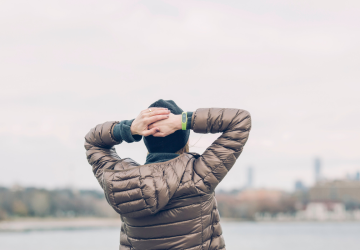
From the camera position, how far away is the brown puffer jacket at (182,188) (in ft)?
5.14

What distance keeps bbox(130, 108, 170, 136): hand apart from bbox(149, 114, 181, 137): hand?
15 mm

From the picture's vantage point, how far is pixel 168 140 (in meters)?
1.71

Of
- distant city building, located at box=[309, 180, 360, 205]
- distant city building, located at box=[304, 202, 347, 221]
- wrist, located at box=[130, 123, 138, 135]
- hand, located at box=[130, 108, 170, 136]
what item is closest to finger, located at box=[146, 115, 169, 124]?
hand, located at box=[130, 108, 170, 136]

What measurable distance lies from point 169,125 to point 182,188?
0.87 feet

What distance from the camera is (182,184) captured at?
5.24 feet

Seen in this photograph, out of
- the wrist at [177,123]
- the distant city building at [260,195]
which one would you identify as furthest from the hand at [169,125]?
the distant city building at [260,195]

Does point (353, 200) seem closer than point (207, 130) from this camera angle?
No

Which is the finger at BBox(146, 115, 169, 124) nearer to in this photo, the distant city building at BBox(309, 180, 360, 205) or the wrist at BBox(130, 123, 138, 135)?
the wrist at BBox(130, 123, 138, 135)

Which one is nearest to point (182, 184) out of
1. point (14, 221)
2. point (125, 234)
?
point (125, 234)

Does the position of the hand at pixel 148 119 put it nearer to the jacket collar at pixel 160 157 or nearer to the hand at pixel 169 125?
the hand at pixel 169 125

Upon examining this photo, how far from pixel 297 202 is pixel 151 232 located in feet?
226

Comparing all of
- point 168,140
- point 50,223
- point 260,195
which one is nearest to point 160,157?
point 168,140

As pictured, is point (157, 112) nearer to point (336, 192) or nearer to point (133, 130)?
point (133, 130)

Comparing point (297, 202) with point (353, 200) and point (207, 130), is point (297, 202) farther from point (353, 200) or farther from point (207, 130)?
point (207, 130)
